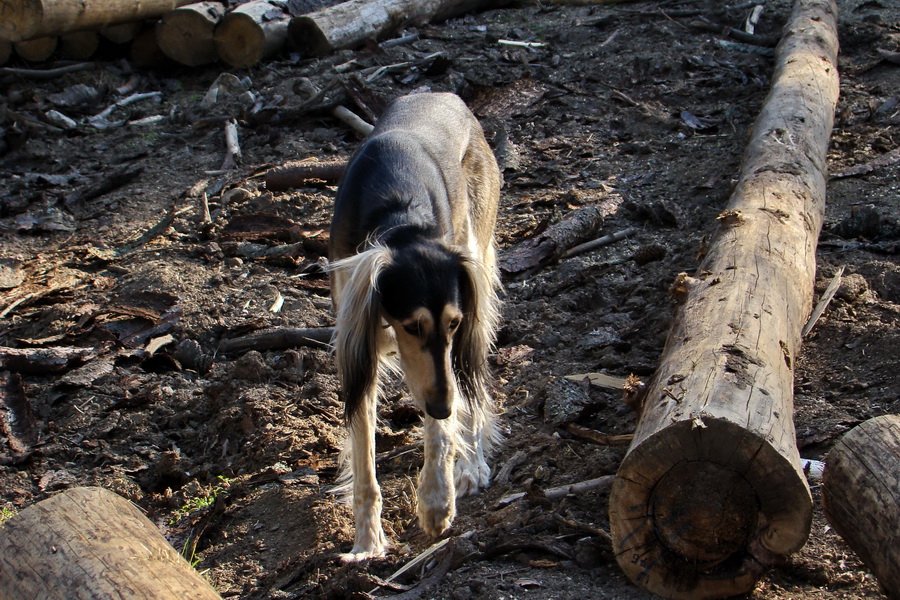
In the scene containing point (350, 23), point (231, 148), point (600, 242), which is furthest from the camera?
point (350, 23)

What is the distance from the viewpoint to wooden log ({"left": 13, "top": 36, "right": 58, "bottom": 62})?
1020 centimetres

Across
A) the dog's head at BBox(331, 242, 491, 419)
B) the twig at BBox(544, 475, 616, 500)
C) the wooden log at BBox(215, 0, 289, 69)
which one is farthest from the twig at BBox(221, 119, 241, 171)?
the twig at BBox(544, 475, 616, 500)

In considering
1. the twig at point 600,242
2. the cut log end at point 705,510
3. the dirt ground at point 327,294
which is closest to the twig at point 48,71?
the dirt ground at point 327,294

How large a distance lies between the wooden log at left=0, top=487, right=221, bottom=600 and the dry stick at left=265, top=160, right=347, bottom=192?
508 centimetres

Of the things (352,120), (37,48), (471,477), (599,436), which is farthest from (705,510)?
(37,48)

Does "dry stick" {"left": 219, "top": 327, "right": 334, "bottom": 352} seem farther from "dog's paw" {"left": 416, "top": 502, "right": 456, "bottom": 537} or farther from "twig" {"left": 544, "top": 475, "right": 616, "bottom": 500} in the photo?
"twig" {"left": 544, "top": 475, "right": 616, "bottom": 500}

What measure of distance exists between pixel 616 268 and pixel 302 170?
125 inches

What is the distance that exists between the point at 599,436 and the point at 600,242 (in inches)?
105

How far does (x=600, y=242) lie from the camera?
686cm

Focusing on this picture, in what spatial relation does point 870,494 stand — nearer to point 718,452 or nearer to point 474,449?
point 718,452

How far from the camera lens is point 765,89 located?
9.69m

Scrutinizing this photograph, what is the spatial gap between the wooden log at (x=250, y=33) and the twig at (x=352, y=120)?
1.57 meters

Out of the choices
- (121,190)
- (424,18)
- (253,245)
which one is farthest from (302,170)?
(424,18)

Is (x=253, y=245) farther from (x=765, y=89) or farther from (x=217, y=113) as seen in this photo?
(x=765, y=89)
